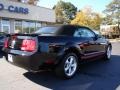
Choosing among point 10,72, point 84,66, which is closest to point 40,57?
point 10,72

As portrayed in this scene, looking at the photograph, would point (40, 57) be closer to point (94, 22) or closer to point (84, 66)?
point (84, 66)

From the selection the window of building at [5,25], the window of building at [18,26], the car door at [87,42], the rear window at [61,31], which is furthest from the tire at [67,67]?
the window of building at [18,26]

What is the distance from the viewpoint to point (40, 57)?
513cm

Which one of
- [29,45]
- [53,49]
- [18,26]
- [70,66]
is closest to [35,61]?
[29,45]

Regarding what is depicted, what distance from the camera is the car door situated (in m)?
6.46

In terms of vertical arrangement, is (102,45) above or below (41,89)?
above

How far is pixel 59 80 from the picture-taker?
18.4 feet

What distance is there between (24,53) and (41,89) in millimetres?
954

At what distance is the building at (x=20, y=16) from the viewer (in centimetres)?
2429

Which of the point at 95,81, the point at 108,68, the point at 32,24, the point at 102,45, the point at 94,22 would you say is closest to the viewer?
the point at 95,81

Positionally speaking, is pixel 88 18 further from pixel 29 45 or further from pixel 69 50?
pixel 29 45

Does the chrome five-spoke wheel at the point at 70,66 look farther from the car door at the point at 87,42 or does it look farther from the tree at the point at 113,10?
the tree at the point at 113,10

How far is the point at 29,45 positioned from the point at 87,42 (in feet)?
6.93

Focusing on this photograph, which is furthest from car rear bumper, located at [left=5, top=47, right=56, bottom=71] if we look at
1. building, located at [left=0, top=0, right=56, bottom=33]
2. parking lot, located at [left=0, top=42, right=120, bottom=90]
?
building, located at [left=0, top=0, right=56, bottom=33]
